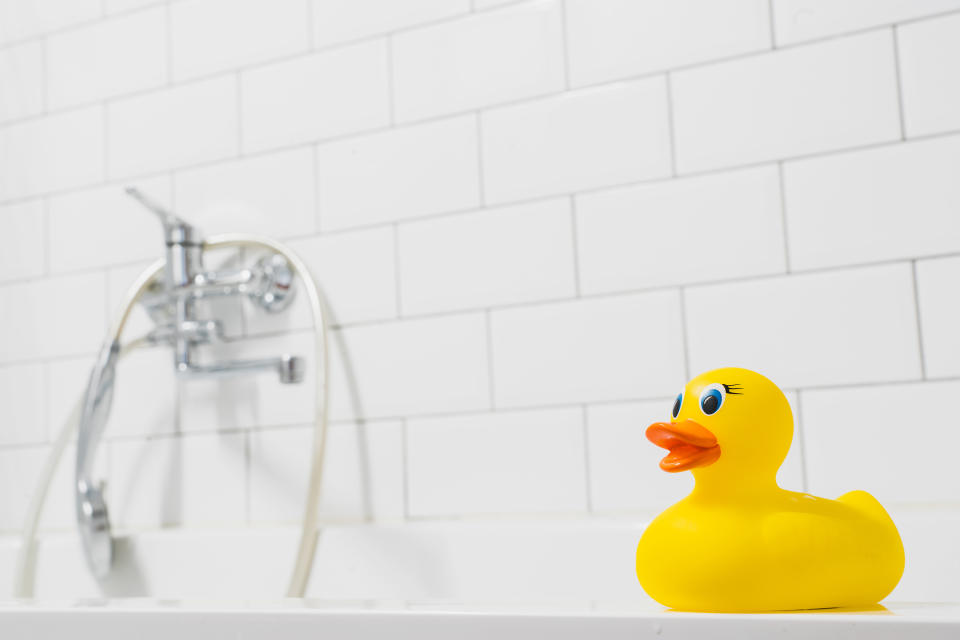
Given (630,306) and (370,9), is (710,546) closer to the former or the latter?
(630,306)

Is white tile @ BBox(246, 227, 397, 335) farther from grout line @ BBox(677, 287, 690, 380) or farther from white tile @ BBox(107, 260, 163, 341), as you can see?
grout line @ BBox(677, 287, 690, 380)

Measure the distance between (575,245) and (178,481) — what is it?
597 mm

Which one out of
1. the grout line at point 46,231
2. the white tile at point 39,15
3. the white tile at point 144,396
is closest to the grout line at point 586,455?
the white tile at point 144,396

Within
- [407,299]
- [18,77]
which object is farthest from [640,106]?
[18,77]

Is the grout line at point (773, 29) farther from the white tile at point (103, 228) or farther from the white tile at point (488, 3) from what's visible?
the white tile at point (103, 228)

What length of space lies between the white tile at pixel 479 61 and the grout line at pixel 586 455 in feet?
1.20

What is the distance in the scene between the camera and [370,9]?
4.28ft

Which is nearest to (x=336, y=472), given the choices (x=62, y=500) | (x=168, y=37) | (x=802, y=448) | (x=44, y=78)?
(x=62, y=500)

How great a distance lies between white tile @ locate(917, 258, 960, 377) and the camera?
100 centimetres

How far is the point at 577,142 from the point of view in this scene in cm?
118

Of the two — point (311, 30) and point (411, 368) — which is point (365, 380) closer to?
point (411, 368)

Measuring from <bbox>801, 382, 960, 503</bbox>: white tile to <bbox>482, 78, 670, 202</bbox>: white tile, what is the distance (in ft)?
1.00

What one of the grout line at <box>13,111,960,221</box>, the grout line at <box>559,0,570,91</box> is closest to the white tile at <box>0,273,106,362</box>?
the grout line at <box>13,111,960,221</box>

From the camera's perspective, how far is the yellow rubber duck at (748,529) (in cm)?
52
